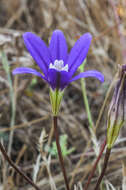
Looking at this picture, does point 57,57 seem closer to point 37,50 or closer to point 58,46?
point 58,46

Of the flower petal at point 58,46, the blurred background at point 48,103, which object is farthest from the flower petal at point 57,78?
the blurred background at point 48,103

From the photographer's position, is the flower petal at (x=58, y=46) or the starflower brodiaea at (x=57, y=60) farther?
the flower petal at (x=58, y=46)

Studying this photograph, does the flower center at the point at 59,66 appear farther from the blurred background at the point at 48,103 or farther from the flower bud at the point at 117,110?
the blurred background at the point at 48,103

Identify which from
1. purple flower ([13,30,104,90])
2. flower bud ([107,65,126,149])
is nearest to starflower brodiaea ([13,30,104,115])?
purple flower ([13,30,104,90])

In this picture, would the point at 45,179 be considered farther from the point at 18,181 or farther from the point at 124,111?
the point at 124,111

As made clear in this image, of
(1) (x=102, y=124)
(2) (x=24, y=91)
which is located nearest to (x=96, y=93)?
(1) (x=102, y=124)

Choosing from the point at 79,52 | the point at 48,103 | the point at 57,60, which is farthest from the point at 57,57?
the point at 48,103
